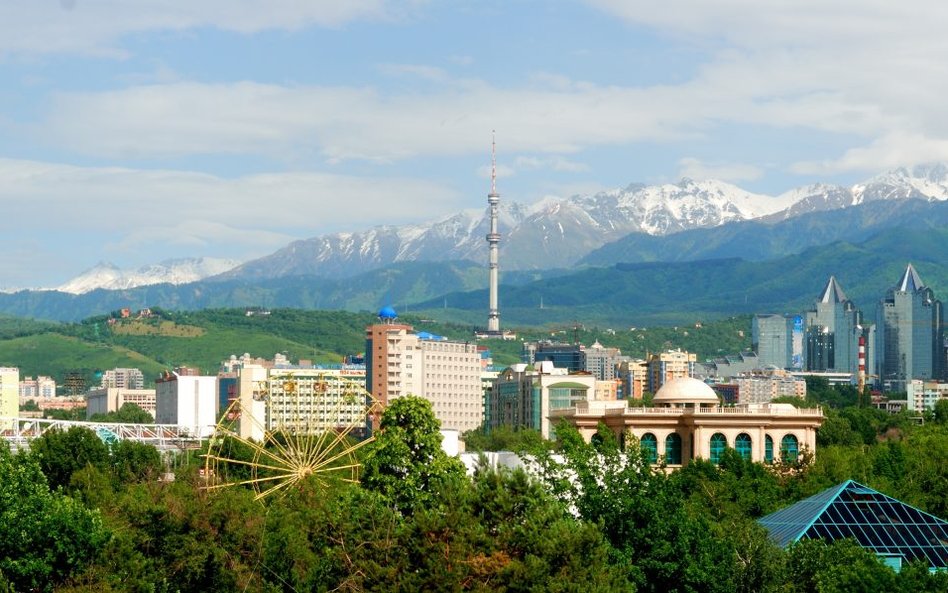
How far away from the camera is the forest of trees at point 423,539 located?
48.9 metres

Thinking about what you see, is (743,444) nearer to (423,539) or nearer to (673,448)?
(673,448)

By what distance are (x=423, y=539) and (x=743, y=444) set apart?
55393 mm

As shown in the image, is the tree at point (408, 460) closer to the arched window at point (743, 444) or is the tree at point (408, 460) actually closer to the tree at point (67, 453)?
the tree at point (67, 453)

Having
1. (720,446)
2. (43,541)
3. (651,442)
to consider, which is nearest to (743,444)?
(720,446)

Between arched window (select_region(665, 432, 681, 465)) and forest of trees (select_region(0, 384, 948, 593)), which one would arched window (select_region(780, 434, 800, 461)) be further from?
forest of trees (select_region(0, 384, 948, 593))

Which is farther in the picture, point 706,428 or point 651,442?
point 651,442

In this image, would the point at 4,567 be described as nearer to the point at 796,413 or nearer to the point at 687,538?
the point at 687,538

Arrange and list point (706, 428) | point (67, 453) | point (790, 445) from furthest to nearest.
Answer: point (790, 445) < point (706, 428) < point (67, 453)

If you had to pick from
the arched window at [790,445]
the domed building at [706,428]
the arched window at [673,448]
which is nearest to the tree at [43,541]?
the domed building at [706,428]

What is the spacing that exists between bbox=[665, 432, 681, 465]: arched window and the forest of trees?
34.2 metres

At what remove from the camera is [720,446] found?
102 metres

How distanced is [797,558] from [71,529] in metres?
21.1

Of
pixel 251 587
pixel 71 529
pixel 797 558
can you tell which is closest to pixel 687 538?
pixel 797 558

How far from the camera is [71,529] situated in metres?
53.5
